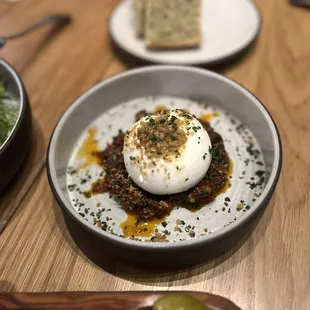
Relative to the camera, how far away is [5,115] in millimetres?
1505

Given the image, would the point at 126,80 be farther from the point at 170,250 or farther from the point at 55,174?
the point at 170,250

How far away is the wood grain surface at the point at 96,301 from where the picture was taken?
1.00 m

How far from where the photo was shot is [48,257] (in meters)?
1.28

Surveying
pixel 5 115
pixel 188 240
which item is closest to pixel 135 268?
pixel 188 240

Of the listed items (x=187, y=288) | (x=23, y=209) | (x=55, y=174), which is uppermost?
(x=55, y=174)

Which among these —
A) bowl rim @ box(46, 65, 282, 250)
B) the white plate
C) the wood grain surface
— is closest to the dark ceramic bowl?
bowl rim @ box(46, 65, 282, 250)

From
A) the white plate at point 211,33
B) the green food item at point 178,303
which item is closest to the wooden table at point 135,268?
the white plate at point 211,33

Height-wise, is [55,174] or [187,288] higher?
[55,174]

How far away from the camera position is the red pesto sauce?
4.16 ft

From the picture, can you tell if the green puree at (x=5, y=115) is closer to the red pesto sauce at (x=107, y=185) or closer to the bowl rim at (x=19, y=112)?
the bowl rim at (x=19, y=112)

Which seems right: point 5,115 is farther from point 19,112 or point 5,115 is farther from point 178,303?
point 178,303

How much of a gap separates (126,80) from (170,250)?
31.2 inches

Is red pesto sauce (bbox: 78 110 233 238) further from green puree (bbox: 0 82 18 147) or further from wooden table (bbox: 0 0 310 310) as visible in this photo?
green puree (bbox: 0 82 18 147)

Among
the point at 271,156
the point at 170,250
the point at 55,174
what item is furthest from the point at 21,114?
the point at 271,156
